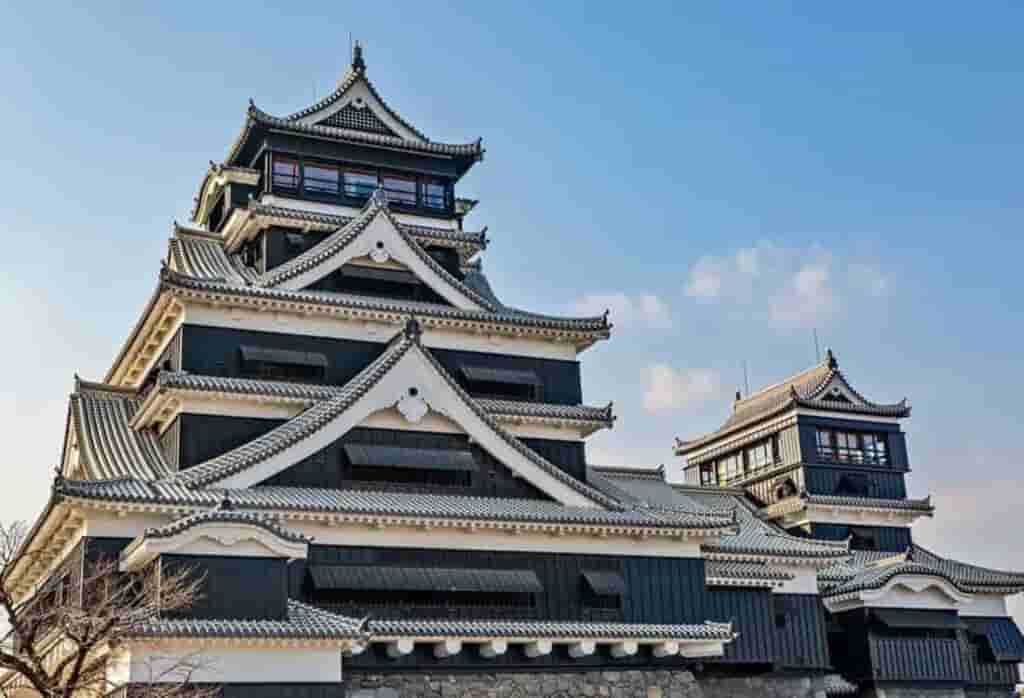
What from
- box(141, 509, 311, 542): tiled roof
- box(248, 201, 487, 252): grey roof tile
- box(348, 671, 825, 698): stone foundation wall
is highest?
box(248, 201, 487, 252): grey roof tile

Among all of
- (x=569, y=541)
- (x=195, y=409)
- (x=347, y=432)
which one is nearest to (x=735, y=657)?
(x=569, y=541)

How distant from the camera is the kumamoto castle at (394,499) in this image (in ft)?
81.4

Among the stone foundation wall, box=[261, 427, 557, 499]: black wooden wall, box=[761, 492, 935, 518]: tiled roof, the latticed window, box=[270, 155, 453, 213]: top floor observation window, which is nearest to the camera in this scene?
the stone foundation wall

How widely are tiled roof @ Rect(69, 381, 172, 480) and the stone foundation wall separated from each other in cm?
658

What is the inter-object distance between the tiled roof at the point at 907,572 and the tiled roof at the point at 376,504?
793 cm

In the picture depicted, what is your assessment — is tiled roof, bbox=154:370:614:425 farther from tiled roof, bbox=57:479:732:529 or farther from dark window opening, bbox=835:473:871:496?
dark window opening, bbox=835:473:871:496

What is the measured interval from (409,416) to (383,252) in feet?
17.9

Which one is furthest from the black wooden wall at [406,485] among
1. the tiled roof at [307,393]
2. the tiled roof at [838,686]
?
the tiled roof at [838,686]

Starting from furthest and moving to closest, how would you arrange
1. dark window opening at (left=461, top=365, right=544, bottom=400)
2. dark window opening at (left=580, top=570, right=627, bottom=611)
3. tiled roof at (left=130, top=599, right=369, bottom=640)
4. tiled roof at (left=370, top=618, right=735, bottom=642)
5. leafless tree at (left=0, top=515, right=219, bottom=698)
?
dark window opening at (left=461, top=365, right=544, bottom=400), dark window opening at (left=580, top=570, right=627, bottom=611), tiled roof at (left=370, top=618, right=735, bottom=642), tiled roof at (left=130, top=599, right=369, bottom=640), leafless tree at (left=0, top=515, right=219, bottom=698)

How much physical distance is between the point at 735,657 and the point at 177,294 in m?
16.2

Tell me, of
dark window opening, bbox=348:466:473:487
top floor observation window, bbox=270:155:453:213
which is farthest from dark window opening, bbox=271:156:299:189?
dark window opening, bbox=348:466:473:487

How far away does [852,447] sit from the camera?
4431 cm

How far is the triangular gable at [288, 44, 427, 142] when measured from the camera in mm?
35031

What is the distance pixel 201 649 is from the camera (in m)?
21.8
